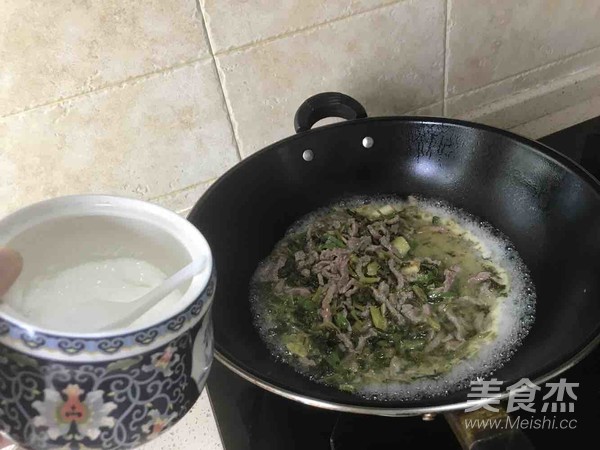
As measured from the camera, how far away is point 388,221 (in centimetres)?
79

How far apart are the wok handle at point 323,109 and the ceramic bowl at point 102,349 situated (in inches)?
13.8

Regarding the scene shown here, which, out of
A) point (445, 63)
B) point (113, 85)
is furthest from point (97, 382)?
point (445, 63)

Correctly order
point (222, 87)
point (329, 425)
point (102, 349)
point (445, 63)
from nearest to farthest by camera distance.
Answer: point (102, 349), point (329, 425), point (222, 87), point (445, 63)

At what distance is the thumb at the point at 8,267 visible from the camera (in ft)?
1.22

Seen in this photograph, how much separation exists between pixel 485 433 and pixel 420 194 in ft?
1.20

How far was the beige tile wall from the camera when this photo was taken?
66 cm

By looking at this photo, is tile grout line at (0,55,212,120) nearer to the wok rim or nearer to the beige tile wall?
the beige tile wall

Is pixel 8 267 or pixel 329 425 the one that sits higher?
pixel 8 267

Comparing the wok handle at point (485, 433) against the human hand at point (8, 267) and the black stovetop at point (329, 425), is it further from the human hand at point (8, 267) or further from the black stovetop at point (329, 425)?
the human hand at point (8, 267)

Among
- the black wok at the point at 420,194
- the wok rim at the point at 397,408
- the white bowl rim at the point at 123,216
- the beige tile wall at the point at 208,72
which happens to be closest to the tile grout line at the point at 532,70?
the beige tile wall at the point at 208,72

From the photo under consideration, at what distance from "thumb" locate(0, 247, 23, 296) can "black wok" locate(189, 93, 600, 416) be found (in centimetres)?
25

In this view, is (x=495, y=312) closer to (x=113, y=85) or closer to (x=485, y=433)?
(x=485, y=433)

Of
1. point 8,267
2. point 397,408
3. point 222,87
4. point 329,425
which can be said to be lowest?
point 329,425

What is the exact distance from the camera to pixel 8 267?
38 cm
